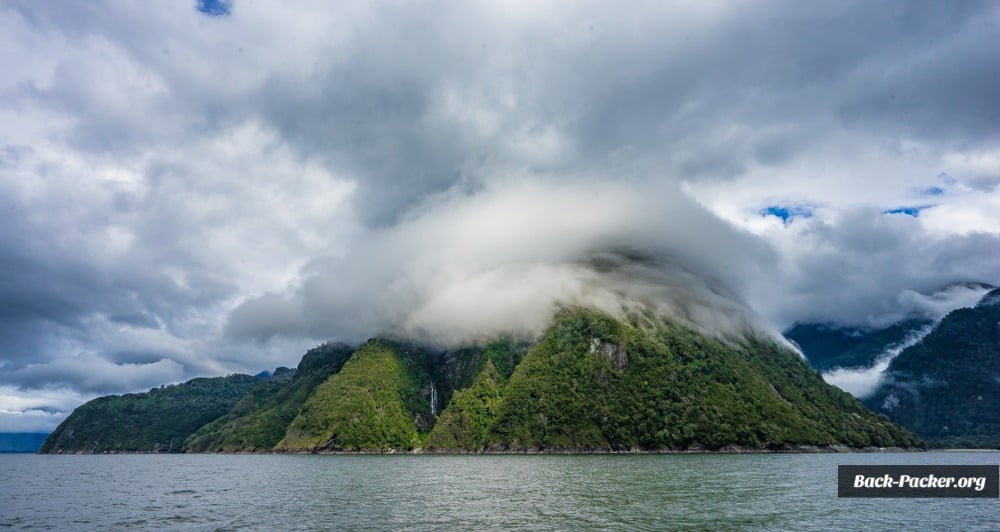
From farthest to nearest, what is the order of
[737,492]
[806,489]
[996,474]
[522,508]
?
1. [996,474]
2. [806,489]
3. [737,492]
4. [522,508]

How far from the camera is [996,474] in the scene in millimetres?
110562

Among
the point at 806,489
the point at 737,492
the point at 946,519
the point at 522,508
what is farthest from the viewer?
the point at 806,489

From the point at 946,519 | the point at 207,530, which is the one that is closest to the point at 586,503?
the point at 946,519

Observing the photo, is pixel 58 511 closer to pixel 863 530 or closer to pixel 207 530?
pixel 207 530

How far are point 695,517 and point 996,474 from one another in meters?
91.3

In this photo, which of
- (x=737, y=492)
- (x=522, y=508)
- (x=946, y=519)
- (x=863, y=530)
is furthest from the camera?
(x=737, y=492)

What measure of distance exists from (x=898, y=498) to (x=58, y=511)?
119155 millimetres

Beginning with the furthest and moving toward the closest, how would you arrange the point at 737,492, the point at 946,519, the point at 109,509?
the point at 737,492 < the point at 109,509 < the point at 946,519

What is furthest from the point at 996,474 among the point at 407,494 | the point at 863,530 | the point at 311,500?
the point at 311,500

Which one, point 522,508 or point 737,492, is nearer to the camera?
point 522,508

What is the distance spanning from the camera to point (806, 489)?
94438mm

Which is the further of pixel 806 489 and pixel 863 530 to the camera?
pixel 806 489

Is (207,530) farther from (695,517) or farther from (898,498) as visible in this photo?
(898,498)

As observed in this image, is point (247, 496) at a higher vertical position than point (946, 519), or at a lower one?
lower
